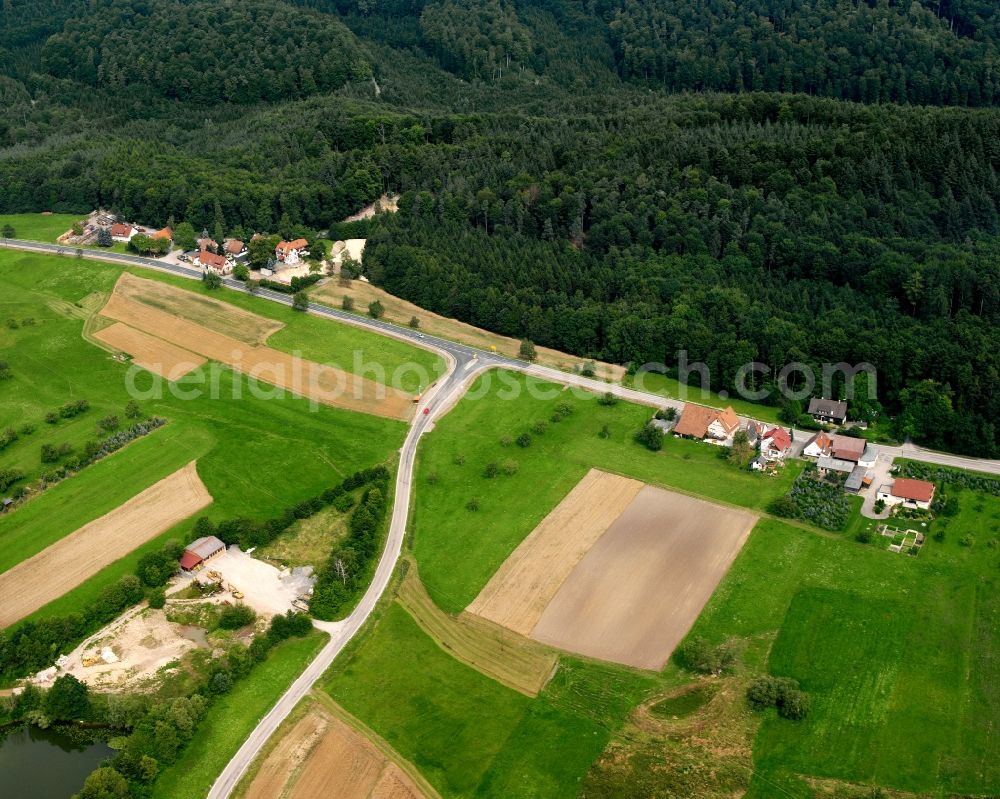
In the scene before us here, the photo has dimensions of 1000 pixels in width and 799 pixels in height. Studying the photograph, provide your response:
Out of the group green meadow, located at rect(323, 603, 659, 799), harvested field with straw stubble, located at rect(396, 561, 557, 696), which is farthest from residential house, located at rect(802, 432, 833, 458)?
harvested field with straw stubble, located at rect(396, 561, 557, 696)

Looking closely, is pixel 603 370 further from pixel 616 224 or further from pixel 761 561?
pixel 761 561

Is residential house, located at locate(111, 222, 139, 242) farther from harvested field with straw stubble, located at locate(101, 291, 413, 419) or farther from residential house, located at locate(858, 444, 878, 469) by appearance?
residential house, located at locate(858, 444, 878, 469)

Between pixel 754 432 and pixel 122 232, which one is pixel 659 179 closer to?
pixel 754 432

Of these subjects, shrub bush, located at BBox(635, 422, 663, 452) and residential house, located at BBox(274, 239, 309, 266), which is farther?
residential house, located at BBox(274, 239, 309, 266)

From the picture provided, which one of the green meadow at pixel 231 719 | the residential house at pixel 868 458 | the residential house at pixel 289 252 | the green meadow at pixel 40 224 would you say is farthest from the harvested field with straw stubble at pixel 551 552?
the green meadow at pixel 40 224

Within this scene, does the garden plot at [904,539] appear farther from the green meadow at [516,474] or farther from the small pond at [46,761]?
the small pond at [46,761]

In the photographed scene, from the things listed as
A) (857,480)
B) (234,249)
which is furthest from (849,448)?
(234,249)

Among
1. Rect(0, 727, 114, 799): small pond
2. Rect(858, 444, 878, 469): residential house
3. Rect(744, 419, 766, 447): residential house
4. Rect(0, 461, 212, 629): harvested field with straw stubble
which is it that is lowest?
Rect(0, 727, 114, 799): small pond
